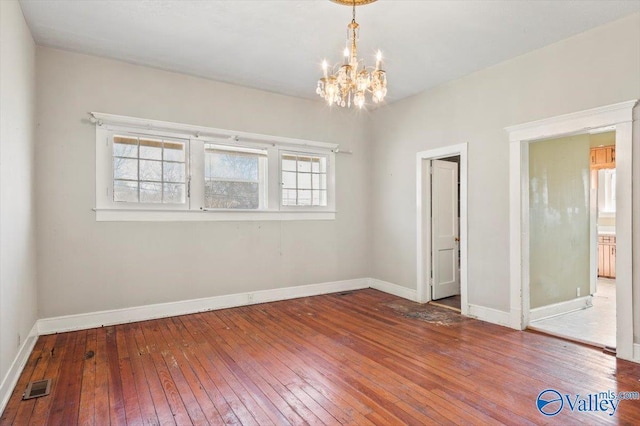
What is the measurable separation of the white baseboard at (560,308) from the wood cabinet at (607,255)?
8.27 ft

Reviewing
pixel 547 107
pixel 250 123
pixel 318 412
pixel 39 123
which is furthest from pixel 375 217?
pixel 39 123

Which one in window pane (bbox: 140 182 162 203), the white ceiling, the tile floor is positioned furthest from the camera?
window pane (bbox: 140 182 162 203)

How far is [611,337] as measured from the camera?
12.1ft

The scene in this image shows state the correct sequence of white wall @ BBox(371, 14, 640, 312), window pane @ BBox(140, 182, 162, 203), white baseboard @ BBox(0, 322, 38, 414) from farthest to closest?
window pane @ BBox(140, 182, 162, 203) → white wall @ BBox(371, 14, 640, 312) → white baseboard @ BBox(0, 322, 38, 414)

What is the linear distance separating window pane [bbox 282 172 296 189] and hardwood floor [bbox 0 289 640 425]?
6.61ft

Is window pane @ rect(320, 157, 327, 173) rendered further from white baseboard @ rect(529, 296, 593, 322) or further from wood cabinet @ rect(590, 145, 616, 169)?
wood cabinet @ rect(590, 145, 616, 169)

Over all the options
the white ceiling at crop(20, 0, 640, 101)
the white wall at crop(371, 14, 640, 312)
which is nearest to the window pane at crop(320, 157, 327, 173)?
the white wall at crop(371, 14, 640, 312)

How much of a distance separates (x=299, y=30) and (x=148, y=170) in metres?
2.45

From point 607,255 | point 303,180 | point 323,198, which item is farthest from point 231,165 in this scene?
point 607,255

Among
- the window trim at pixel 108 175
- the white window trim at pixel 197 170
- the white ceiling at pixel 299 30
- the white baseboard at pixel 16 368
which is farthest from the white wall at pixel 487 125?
the white baseboard at pixel 16 368

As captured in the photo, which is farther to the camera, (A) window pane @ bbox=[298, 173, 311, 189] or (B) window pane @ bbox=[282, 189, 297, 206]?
(A) window pane @ bbox=[298, 173, 311, 189]

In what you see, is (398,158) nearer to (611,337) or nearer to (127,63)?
(611,337)

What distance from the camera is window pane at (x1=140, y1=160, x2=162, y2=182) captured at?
4266 millimetres

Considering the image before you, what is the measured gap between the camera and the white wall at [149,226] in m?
3.80
